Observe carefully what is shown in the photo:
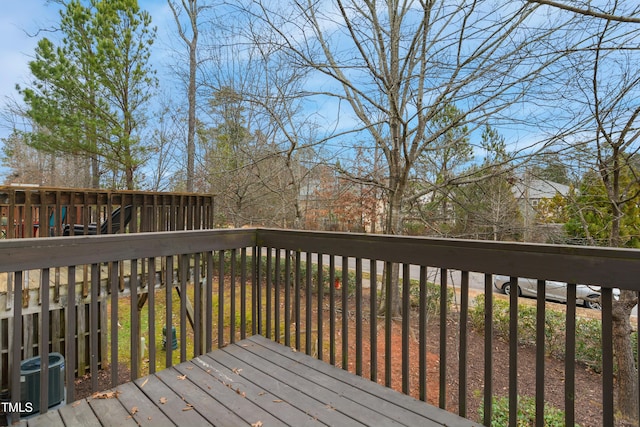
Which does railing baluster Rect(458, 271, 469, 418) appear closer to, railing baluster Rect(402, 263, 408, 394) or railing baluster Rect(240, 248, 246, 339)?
railing baluster Rect(402, 263, 408, 394)

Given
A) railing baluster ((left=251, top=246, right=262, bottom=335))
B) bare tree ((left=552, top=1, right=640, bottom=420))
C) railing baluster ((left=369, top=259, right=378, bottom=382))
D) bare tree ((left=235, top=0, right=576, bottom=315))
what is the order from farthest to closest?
bare tree ((left=235, top=0, right=576, bottom=315)) < bare tree ((left=552, top=1, right=640, bottom=420)) < railing baluster ((left=251, top=246, right=262, bottom=335)) < railing baluster ((left=369, top=259, right=378, bottom=382))

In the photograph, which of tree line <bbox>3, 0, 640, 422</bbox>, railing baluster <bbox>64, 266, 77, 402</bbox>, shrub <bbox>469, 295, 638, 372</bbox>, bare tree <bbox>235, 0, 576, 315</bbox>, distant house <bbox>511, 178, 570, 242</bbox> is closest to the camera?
railing baluster <bbox>64, 266, 77, 402</bbox>

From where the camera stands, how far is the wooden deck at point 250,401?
1542 mm

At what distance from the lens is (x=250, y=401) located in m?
1.71

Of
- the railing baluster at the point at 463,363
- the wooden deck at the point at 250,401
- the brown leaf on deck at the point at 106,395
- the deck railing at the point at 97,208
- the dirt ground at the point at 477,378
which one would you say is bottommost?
the dirt ground at the point at 477,378

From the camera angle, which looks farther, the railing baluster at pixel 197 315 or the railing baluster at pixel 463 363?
the railing baluster at pixel 197 315

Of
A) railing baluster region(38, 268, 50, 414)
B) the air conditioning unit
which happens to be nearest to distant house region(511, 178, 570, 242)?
railing baluster region(38, 268, 50, 414)

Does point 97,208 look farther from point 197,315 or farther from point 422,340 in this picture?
point 422,340

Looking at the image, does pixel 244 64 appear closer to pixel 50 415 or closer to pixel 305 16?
pixel 305 16

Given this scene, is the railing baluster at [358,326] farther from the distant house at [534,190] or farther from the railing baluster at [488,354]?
the distant house at [534,190]

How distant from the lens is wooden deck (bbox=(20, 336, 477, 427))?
1542 millimetres

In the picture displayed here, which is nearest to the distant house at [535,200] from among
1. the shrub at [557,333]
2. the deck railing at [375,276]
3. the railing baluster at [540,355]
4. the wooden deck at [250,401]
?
the shrub at [557,333]

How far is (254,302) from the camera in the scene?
2711mm

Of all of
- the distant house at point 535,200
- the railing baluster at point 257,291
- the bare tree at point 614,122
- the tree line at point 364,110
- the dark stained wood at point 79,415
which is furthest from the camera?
the distant house at point 535,200
